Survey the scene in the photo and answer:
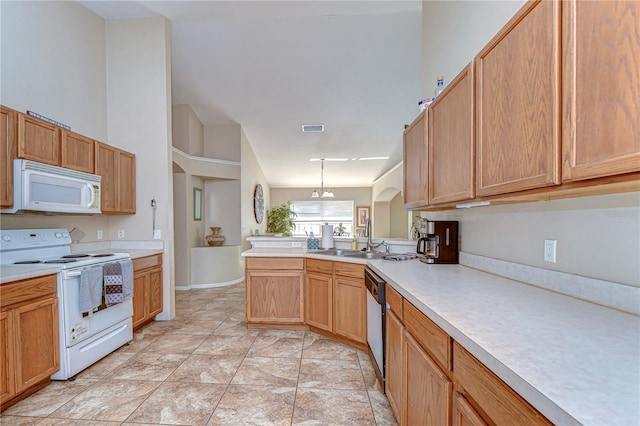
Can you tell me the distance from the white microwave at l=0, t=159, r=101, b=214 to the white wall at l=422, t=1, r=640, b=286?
3403 mm

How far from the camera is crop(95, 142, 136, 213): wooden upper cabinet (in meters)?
3.12

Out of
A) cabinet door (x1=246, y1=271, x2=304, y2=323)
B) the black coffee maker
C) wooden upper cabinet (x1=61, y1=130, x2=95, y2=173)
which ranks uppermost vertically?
wooden upper cabinet (x1=61, y1=130, x2=95, y2=173)

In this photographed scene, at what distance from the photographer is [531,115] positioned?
108 cm

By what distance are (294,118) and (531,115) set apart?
5242 millimetres

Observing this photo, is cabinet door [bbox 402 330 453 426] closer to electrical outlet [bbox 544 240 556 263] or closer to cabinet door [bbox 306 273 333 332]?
electrical outlet [bbox 544 240 556 263]

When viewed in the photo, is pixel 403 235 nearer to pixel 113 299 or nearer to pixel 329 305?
pixel 329 305

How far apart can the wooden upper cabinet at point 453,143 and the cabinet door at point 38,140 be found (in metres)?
3.11

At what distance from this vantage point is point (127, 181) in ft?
11.4

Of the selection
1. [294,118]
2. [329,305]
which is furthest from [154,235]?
[294,118]

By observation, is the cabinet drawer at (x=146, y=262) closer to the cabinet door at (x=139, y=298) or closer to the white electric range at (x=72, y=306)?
the cabinet door at (x=139, y=298)

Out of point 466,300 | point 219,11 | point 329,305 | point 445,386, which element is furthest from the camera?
point 219,11

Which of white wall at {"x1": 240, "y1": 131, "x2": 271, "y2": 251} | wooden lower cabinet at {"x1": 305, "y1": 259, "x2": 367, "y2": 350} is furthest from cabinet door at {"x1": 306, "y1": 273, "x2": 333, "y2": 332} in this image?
white wall at {"x1": 240, "y1": 131, "x2": 271, "y2": 251}

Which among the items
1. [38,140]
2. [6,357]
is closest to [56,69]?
[38,140]

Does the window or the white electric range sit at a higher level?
the window
